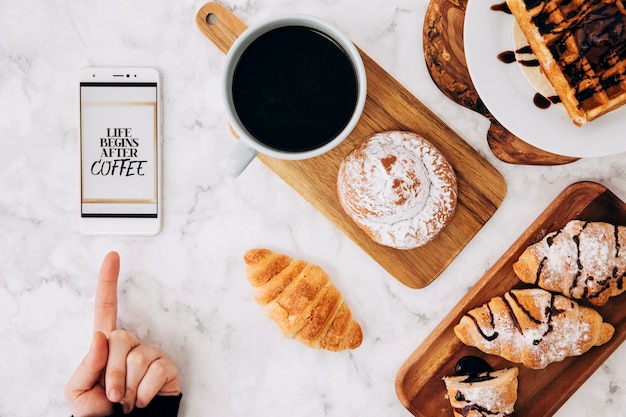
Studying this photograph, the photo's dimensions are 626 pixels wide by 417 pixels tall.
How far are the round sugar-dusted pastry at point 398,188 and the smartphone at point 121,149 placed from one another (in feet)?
1.29

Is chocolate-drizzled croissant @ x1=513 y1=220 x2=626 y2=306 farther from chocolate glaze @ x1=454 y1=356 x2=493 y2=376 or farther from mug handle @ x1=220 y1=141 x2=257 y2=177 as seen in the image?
mug handle @ x1=220 y1=141 x2=257 y2=177

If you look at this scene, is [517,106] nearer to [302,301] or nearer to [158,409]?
[302,301]

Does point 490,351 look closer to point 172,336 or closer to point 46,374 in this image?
point 172,336

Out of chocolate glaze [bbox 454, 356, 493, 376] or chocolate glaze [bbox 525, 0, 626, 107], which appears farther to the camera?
chocolate glaze [bbox 454, 356, 493, 376]

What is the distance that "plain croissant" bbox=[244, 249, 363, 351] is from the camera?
39.2 inches

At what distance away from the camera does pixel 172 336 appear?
1090mm

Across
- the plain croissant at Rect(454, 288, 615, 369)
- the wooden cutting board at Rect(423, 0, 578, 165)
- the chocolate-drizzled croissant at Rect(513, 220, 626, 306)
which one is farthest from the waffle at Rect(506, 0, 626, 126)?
the plain croissant at Rect(454, 288, 615, 369)

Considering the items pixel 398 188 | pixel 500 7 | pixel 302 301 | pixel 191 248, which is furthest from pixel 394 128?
pixel 191 248

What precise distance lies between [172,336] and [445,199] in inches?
24.7

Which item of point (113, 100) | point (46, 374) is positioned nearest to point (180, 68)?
point (113, 100)

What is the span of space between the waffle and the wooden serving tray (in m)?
0.23

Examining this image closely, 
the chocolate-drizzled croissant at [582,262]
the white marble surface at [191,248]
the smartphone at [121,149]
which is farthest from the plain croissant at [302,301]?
the chocolate-drizzled croissant at [582,262]

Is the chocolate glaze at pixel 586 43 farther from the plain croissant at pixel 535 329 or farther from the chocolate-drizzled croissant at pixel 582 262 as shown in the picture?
the plain croissant at pixel 535 329

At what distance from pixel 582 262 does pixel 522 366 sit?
0.24 metres
